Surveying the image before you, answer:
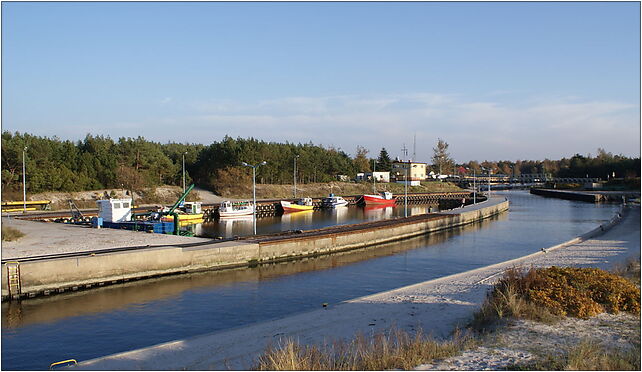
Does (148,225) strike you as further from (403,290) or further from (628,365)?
(628,365)

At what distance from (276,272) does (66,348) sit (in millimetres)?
14299

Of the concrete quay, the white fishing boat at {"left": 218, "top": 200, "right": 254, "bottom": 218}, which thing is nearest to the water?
the white fishing boat at {"left": 218, "top": 200, "right": 254, "bottom": 218}

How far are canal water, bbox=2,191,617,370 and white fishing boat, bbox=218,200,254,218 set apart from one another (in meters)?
27.9

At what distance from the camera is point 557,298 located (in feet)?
50.7

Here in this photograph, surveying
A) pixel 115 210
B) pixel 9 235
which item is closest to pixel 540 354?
pixel 9 235

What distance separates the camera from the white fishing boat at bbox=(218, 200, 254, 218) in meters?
62.8

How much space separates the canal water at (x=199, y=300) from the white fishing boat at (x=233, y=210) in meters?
27.9

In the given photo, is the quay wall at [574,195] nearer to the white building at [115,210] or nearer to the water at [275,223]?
the water at [275,223]

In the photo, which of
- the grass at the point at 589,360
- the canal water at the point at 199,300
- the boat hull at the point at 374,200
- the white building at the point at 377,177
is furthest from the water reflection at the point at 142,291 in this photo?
the white building at the point at 377,177

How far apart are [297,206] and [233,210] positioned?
12.4 meters

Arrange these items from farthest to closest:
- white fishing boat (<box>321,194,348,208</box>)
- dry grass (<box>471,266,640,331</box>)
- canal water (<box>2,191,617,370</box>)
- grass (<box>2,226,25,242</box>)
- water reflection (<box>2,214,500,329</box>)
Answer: white fishing boat (<box>321,194,348,208</box>)
grass (<box>2,226,25,242</box>)
water reflection (<box>2,214,500,329</box>)
canal water (<box>2,191,617,370</box>)
dry grass (<box>471,266,640,331</box>)

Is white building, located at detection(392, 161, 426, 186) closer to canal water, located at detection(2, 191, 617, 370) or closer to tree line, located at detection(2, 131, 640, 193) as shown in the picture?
tree line, located at detection(2, 131, 640, 193)

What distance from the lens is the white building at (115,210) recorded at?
140ft

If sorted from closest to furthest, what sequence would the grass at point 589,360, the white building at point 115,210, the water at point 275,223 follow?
the grass at point 589,360, the white building at point 115,210, the water at point 275,223
